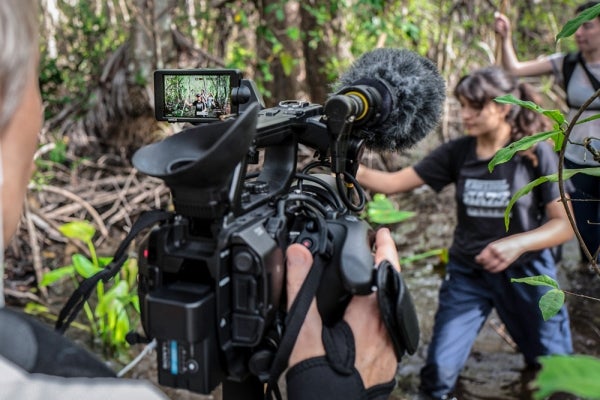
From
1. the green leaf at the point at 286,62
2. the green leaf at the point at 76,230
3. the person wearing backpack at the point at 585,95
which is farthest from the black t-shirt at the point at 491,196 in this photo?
the green leaf at the point at 286,62

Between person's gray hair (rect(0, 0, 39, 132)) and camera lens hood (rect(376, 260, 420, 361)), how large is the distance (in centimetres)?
63

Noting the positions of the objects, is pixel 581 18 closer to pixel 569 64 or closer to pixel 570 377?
pixel 570 377

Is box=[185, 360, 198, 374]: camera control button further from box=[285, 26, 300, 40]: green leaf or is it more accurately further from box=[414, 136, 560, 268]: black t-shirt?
box=[285, 26, 300, 40]: green leaf

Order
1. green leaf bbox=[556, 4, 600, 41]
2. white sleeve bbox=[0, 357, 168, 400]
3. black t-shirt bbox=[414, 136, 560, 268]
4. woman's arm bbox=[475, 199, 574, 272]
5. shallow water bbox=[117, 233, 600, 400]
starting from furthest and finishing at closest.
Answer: shallow water bbox=[117, 233, 600, 400], black t-shirt bbox=[414, 136, 560, 268], woman's arm bbox=[475, 199, 574, 272], green leaf bbox=[556, 4, 600, 41], white sleeve bbox=[0, 357, 168, 400]

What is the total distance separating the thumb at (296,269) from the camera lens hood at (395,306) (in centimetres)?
12

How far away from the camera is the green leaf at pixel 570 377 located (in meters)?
0.39

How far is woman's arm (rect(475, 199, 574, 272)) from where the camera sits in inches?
91.9

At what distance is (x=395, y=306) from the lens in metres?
1.10

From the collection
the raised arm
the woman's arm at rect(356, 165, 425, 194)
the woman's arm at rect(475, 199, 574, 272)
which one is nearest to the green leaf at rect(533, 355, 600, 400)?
the woman's arm at rect(475, 199, 574, 272)

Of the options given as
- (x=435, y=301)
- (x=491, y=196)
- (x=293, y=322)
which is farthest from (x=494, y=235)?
(x=293, y=322)

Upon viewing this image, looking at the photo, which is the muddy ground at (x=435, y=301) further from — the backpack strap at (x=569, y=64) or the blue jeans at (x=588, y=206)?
the backpack strap at (x=569, y=64)

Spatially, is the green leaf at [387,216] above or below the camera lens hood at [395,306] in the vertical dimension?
below

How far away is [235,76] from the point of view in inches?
48.1

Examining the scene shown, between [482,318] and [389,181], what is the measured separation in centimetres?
68
